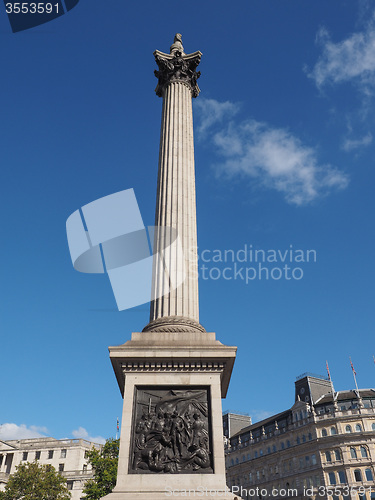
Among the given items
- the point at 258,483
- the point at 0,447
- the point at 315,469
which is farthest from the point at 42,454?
the point at 315,469

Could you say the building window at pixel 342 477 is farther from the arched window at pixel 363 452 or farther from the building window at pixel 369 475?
the arched window at pixel 363 452

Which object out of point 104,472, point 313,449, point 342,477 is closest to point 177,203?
point 104,472

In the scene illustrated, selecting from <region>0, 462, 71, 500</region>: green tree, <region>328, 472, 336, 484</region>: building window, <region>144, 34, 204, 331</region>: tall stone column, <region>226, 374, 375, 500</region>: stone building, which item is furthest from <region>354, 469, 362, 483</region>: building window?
<region>144, 34, 204, 331</region>: tall stone column

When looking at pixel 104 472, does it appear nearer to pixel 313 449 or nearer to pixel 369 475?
pixel 313 449

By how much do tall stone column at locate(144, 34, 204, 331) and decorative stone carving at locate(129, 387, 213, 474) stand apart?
8.85 feet

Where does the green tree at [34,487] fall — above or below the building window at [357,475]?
below

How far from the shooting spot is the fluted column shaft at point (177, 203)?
18594mm

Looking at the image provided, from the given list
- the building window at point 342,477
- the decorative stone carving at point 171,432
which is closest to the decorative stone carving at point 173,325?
the decorative stone carving at point 171,432

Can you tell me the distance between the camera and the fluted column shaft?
18.6 metres

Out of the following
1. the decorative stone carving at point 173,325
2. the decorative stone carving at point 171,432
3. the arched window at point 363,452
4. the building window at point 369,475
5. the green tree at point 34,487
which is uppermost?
the arched window at point 363,452

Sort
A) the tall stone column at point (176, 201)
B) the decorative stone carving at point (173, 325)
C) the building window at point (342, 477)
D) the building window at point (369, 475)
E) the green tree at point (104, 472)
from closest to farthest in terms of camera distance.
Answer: the decorative stone carving at point (173, 325), the tall stone column at point (176, 201), the green tree at point (104, 472), the building window at point (369, 475), the building window at point (342, 477)

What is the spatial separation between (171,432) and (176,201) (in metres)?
10.5

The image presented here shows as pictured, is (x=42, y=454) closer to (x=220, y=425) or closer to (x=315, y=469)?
(x=315, y=469)

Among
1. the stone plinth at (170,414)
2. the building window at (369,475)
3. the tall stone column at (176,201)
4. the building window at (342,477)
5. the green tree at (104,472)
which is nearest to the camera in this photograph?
the stone plinth at (170,414)
